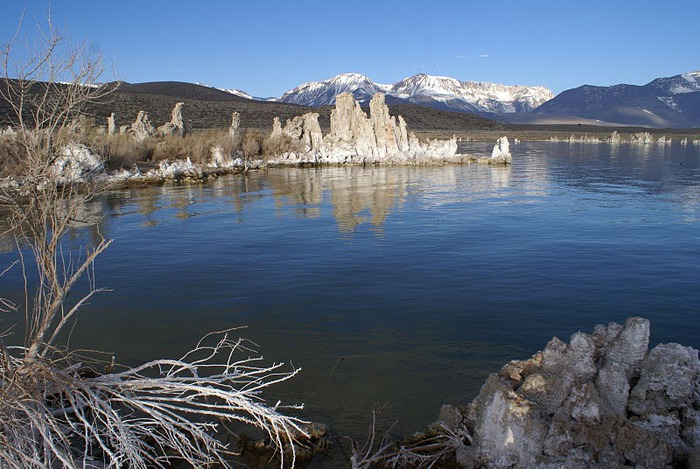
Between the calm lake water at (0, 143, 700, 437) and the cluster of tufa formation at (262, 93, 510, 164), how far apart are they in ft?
75.1

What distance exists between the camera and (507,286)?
953 cm

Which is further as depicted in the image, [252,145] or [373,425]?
[252,145]

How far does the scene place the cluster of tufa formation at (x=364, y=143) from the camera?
42844mm

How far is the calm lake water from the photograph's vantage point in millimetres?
6484

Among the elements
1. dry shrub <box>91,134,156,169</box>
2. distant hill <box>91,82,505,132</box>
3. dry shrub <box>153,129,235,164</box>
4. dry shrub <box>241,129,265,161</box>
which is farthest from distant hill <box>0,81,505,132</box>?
dry shrub <box>241,129,265,161</box>

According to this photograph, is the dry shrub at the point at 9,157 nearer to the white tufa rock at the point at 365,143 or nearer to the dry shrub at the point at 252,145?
the dry shrub at the point at 252,145

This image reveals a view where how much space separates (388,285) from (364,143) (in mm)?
35532

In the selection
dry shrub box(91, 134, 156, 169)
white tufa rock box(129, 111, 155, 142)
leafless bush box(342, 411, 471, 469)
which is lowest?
leafless bush box(342, 411, 471, 469)

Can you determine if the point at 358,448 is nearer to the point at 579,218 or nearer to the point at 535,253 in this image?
the point at 535,253

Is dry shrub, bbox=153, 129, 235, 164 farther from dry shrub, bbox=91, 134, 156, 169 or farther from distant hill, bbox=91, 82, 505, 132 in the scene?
distant hill, bbox=91, 82, 505, 132

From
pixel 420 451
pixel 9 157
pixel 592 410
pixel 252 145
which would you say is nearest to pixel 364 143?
pixel 252 145

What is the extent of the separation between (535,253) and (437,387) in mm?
7029

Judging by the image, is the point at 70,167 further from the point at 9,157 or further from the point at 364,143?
the point at 364,143

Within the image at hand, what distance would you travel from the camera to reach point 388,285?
9.69 metres
